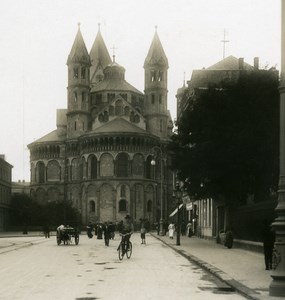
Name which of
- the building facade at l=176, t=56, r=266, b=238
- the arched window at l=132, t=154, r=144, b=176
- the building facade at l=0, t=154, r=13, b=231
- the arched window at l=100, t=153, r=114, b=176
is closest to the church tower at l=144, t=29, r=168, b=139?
the arched window at l=132, t=154, r=144, b=176

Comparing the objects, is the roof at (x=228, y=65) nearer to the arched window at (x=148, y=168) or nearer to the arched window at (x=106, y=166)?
the arched window at (x=106, y=166)

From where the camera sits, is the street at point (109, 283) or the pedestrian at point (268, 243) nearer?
the street at point (109, 283)

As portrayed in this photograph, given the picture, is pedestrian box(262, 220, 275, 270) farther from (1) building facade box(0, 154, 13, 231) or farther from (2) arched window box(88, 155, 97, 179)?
(2) arched window box(88, 155, 97, 179)

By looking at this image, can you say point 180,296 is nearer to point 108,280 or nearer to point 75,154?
point 108,280

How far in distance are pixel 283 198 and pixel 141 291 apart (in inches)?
130

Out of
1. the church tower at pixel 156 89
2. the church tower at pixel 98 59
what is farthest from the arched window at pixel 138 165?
the church tower at pixel 98 59

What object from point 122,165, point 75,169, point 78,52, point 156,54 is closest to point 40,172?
point 75,169

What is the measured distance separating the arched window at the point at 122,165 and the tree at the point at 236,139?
6727 cm

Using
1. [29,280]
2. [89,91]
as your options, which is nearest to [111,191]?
[89,91]

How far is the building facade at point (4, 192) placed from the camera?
340ft

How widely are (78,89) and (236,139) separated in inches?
3216

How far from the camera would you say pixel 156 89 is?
389 feet

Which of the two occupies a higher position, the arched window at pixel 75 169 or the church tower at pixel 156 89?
the church tower at pixel 156 89

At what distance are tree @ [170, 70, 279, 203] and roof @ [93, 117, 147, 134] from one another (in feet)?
219
